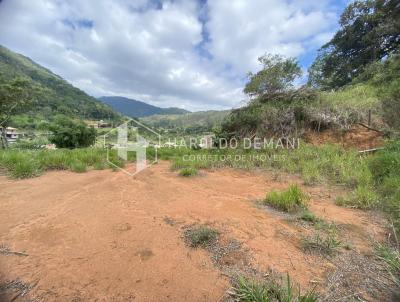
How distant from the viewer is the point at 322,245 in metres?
1.94

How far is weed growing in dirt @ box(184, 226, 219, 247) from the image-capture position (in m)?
2.03

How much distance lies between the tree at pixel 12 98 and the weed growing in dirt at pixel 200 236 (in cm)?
1374

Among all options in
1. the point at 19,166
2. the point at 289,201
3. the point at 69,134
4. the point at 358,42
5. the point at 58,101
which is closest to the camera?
the point at 289,201

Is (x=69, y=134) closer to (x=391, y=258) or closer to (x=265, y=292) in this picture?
(x=265, y=292)

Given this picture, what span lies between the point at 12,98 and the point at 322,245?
49.6 ft

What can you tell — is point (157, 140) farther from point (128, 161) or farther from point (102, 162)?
point (102, 162)

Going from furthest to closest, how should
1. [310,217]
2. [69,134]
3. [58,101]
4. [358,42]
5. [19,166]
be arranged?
[58,101] → [358,42] → [69,134] → [19,166] → [310,217]

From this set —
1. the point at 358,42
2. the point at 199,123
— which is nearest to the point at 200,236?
the point at 358,42

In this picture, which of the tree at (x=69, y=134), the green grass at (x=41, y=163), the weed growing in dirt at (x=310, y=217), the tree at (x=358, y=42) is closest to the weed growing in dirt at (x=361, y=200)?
the weed growing in dirt at (x=310, y=217)

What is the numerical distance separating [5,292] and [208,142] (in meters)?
7.90

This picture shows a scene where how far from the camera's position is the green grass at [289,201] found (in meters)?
2.88

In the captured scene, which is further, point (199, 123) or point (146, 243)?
point (199, 123)

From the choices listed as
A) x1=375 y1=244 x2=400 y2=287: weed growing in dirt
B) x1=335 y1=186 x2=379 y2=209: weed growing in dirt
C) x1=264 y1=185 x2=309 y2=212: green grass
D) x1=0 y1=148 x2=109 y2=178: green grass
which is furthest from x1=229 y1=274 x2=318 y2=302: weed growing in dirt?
x1=0 y1=148 x2=109 y2=178: green grass

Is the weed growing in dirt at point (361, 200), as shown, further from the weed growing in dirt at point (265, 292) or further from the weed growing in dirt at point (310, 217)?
the weed growing in dirt at point (265, 292)
